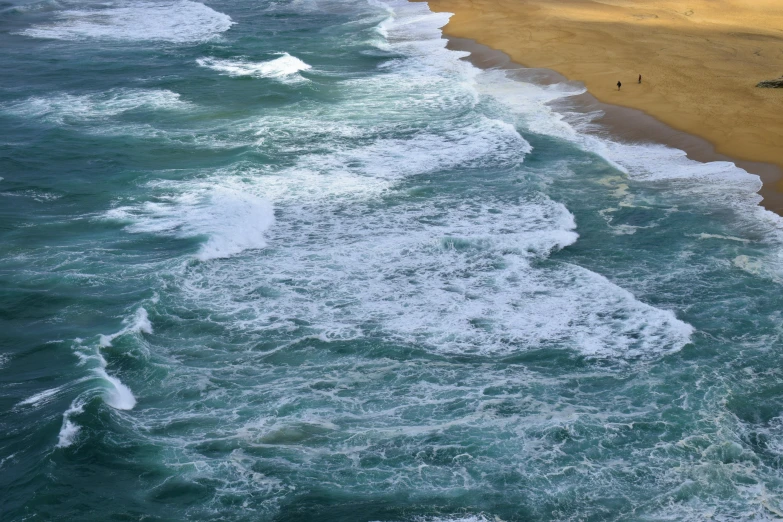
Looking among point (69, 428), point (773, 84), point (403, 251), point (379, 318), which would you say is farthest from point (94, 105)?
point (773, 84)

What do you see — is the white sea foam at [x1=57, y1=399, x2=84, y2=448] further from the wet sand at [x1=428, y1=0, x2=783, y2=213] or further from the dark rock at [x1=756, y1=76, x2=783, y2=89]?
the dark rock at [x1=756, y1=76, x2=783, y2=89]

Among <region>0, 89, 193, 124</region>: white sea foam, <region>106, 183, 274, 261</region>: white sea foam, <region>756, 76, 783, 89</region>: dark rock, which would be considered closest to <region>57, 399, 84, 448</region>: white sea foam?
<region>106, 183, 274, 261</region>: white sea foam

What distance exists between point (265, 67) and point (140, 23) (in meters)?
13.0

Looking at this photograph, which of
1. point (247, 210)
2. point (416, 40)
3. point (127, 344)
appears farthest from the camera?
point (416, 40)

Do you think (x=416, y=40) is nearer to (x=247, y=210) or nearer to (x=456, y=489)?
(x=247, y=210)

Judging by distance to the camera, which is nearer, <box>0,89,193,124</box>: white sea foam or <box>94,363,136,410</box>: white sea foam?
<box>94,363,136,410</box>: white sea foam

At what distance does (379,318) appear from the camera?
1608 cm

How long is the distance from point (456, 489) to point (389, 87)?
21.8 meters

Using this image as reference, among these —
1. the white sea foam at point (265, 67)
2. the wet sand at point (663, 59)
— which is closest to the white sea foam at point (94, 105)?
the white sea foam at point (265, 67)

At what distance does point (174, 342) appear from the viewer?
15.3 m

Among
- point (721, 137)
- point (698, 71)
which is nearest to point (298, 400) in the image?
point (721, 137)

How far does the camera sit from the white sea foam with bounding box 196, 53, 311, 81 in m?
32.9

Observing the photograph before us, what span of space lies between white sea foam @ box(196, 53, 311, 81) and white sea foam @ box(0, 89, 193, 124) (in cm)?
384

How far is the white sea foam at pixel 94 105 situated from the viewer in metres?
27.9
